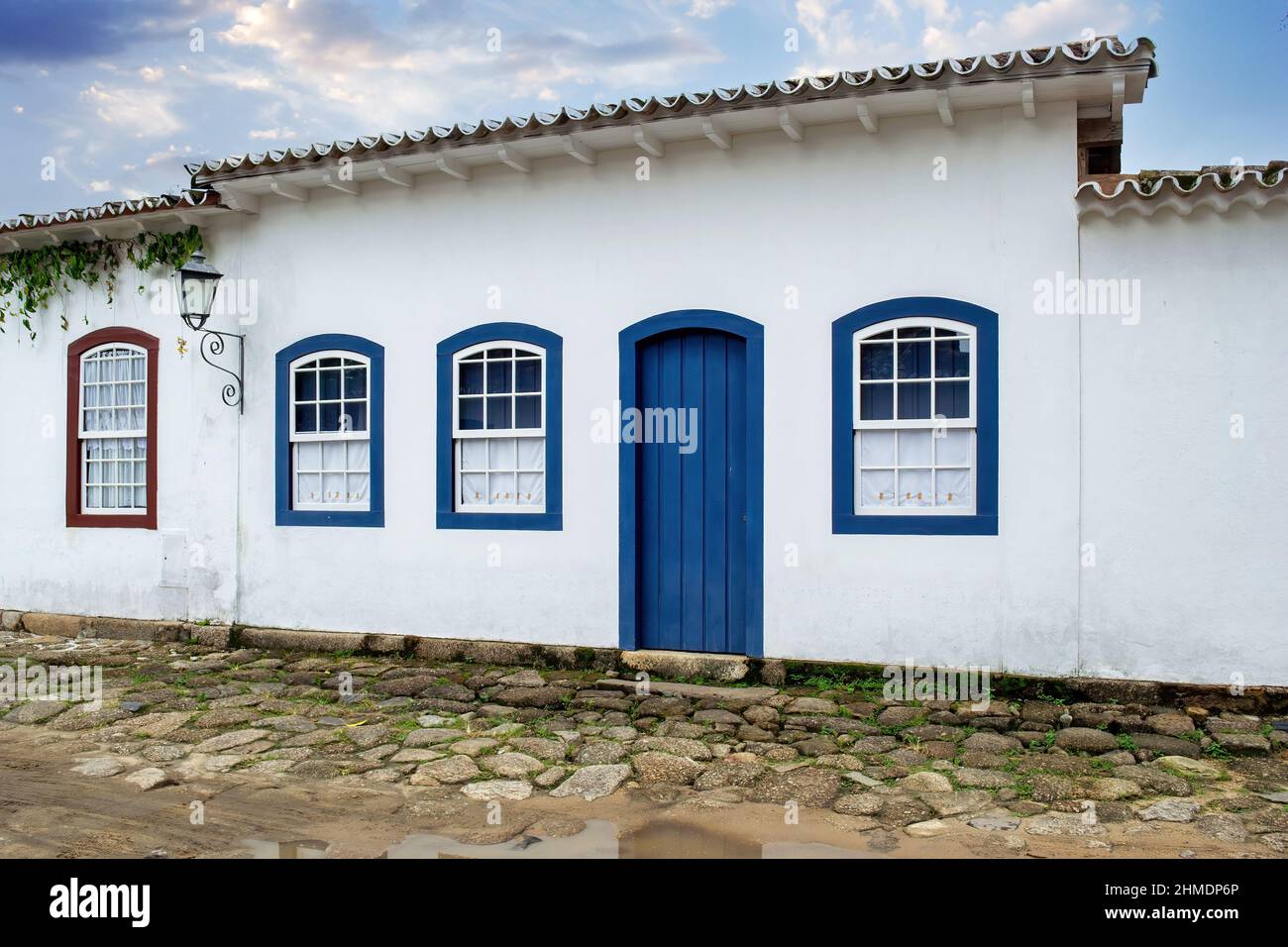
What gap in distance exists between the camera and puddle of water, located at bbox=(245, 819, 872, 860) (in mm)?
4500

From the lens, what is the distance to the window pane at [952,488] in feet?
24.1

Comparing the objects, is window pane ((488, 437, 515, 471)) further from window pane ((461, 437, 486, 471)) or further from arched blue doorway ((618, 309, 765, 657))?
arched blue doorway ((618, 309, 765, 657))

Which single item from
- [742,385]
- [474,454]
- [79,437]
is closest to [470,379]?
[474,454]

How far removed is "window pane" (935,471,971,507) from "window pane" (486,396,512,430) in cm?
339

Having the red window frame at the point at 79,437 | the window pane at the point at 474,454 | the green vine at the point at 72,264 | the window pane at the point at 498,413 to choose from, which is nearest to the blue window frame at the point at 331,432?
the window pane at the point at 474,454

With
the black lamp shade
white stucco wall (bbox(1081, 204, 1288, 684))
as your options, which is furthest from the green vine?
white stucco wall (bbox(1081, 204, 1288, 684))

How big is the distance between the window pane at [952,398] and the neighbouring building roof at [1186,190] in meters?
1.35

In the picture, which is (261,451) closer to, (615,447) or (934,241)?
(615,447)

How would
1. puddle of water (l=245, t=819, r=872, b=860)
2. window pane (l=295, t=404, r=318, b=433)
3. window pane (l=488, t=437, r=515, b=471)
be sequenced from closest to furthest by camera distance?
1. puddle of water (l=245, t=819, r=872, b=860)
2. window pane (l=488, t=437, r=515, b=471)
3. window pane (l=295, t=404, r=318, b=433)

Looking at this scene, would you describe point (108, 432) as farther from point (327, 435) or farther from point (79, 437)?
point (327, 435)

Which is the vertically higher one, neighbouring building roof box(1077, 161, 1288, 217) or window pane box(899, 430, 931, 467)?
neighbouring building roof box(1077, 161, 1288, 217)

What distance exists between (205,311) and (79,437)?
2367 millimetres

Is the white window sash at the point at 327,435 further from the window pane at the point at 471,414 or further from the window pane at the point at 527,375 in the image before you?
the window pane at the point at 527,375
